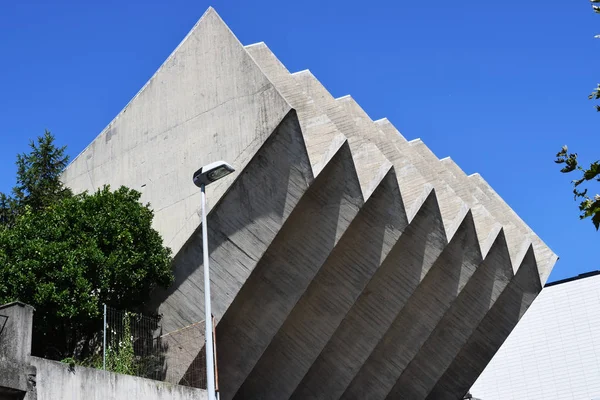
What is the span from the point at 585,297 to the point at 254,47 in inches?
1007

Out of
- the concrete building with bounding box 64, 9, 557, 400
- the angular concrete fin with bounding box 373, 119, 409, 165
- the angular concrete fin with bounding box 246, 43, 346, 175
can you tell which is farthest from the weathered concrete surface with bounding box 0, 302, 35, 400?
the angular concrete fin with bounding box 373, 119, 409, 165

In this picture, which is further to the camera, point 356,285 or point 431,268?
point 431,268

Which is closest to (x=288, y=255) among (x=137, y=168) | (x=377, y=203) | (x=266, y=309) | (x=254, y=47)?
(x=266, y=309)

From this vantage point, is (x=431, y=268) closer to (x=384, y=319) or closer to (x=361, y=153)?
(x=384, y=319)

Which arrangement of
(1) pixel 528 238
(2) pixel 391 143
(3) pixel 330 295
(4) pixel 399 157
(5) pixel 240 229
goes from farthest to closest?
1. (1) pixel 528 238
2. (2) pixel 391 143
3. (4) pixel 399 157
4. (3) pixel 330 295
5. (5) pixel 240 229

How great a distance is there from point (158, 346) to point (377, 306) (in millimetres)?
8129

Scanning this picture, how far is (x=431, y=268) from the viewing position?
28.3m

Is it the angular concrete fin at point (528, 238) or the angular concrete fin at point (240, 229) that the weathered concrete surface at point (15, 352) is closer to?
the angular concrete fin at point (240, 229)

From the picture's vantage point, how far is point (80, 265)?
20922mm

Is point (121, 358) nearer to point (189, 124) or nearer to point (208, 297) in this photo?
point (208, 297)

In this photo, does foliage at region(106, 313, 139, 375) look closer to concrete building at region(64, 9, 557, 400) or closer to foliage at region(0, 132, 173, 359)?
foliage at region(0, 132, 173, 359)

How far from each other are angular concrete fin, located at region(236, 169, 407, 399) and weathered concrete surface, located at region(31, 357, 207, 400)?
21.4ft

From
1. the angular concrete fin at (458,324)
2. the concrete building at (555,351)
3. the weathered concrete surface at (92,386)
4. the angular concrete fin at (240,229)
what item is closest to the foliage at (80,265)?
the angular concrete fin at (240,229)

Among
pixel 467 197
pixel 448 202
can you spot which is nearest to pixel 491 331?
pixel 467 197
